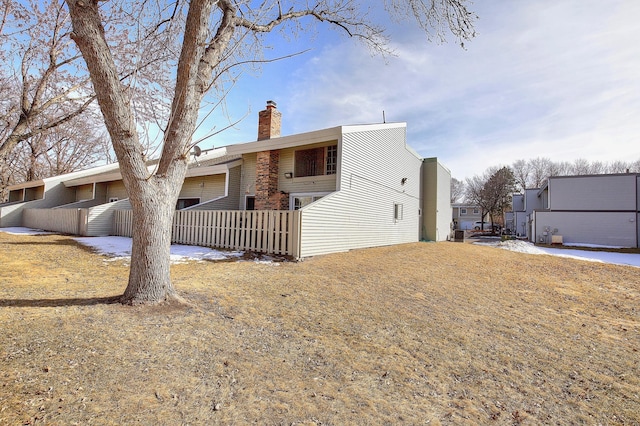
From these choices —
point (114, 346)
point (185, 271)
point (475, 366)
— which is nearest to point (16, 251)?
point (185, 271)

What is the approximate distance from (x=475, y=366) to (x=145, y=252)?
160 inches

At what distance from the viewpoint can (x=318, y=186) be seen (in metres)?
12.6

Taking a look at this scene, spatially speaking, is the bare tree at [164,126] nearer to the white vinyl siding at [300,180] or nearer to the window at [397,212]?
the white vinyl siding at [300,180]

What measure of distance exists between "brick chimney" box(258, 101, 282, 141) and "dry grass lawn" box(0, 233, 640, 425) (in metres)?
9.65

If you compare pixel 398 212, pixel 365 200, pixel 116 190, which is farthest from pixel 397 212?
pixel 116 190

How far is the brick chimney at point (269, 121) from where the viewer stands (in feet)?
46.8

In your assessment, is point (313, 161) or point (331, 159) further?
point (313, 161)

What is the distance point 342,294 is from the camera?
5480 mm

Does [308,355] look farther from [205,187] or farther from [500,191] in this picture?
[500,191]

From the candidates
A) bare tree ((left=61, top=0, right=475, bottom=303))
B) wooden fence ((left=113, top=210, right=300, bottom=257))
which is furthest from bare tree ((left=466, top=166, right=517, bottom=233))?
bare tree ((left=61, top=0, right=475, bottom=303))

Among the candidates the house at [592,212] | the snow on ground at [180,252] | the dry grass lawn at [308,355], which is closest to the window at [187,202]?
the snow on ground at [180,252]

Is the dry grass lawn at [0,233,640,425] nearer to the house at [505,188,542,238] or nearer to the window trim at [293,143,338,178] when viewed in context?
the window trim at [293,143,338,178]

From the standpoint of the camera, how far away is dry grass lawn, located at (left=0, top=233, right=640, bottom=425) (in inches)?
87.3

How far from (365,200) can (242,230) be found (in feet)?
17.0
